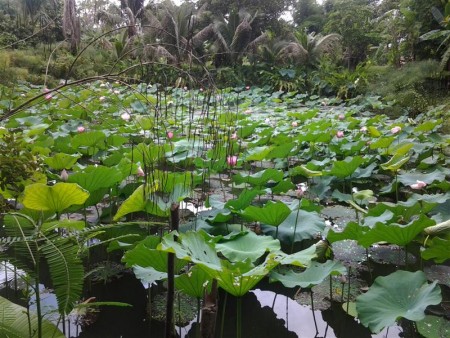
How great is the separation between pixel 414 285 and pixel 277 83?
38.5ft

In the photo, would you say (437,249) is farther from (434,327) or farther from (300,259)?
(300,259)

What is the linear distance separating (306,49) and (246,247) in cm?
1269

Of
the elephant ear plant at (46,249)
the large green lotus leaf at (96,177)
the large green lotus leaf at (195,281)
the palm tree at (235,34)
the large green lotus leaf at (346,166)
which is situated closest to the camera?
the elephant ear plant at (46,249)

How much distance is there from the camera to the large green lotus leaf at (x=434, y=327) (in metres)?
1.57

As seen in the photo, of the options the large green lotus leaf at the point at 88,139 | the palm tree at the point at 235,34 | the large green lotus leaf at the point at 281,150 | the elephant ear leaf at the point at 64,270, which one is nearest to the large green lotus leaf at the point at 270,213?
the elephant ear leaf at the point at 64,270

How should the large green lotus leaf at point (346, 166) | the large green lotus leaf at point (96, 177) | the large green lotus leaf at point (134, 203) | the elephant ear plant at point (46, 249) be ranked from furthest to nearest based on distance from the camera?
the large green lotus leaf at point (346, 166)
the large green lotus leaf at point (96, 177)
the large green lotus leaf at point (134, 203)
the elephant ear plant at point (46, 249)

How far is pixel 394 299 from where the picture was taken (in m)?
1.43

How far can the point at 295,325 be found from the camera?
6.14 ft

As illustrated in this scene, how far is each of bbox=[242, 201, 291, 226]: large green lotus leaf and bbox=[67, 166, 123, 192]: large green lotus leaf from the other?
0.76 meters

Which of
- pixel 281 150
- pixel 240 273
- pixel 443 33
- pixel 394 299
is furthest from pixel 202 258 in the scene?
pixel 443 33

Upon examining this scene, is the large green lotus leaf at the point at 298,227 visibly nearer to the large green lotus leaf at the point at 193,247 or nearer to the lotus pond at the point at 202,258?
the lotus pond at the point at 202,258

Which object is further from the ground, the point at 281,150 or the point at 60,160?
the point at 60,160

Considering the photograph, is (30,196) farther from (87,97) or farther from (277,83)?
(277,83)

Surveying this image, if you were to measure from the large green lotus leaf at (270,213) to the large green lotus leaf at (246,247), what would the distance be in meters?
0.25
